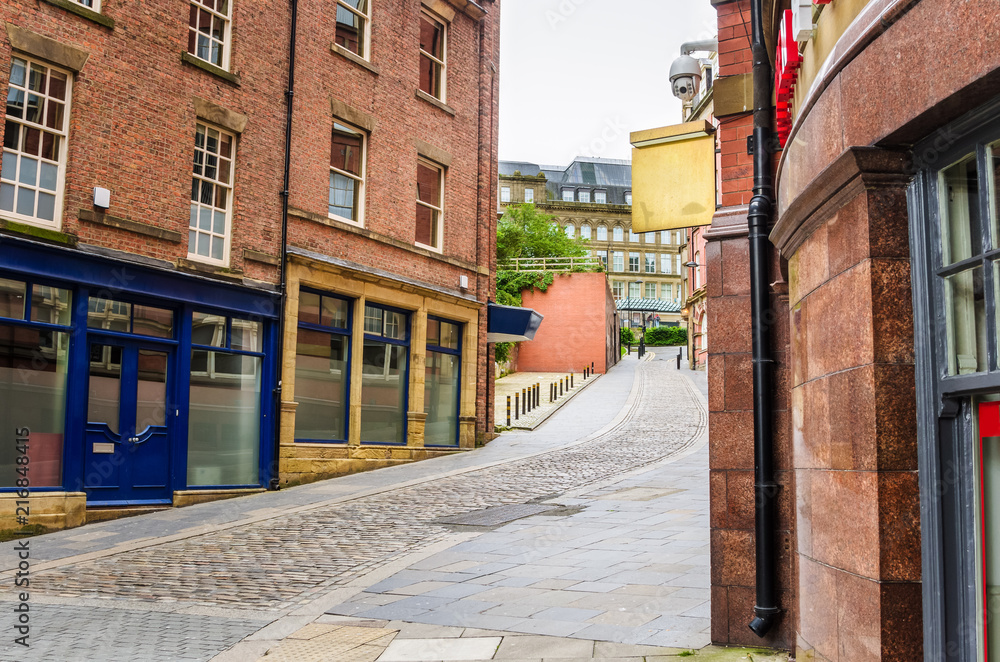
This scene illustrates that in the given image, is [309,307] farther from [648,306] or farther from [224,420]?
[648,306]

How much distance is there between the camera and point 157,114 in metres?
12.5

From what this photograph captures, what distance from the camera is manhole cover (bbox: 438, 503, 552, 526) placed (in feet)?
35.0

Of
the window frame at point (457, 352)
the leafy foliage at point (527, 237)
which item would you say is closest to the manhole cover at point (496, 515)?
the window frame at point (457, 352)

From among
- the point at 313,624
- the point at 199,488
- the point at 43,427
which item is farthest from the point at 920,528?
the point at 199,488

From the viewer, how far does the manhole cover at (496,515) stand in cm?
1067

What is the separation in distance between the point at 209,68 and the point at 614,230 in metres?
77.2

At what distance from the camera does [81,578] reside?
8.03 m

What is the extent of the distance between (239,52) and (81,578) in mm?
9003

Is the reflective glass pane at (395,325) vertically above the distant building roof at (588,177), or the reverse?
the distant building roof at (588,177)

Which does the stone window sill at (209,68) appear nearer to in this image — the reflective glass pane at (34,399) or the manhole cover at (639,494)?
the reflective glass pane at (34,399)

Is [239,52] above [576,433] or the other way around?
above

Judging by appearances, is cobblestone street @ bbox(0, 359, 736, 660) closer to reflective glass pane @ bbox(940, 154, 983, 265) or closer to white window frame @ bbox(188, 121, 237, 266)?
reflective glass pane @ bbox(940, 154, 983, 265)

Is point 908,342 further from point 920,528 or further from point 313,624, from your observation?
point 313,624

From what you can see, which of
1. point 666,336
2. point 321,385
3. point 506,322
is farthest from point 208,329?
point 666,336
